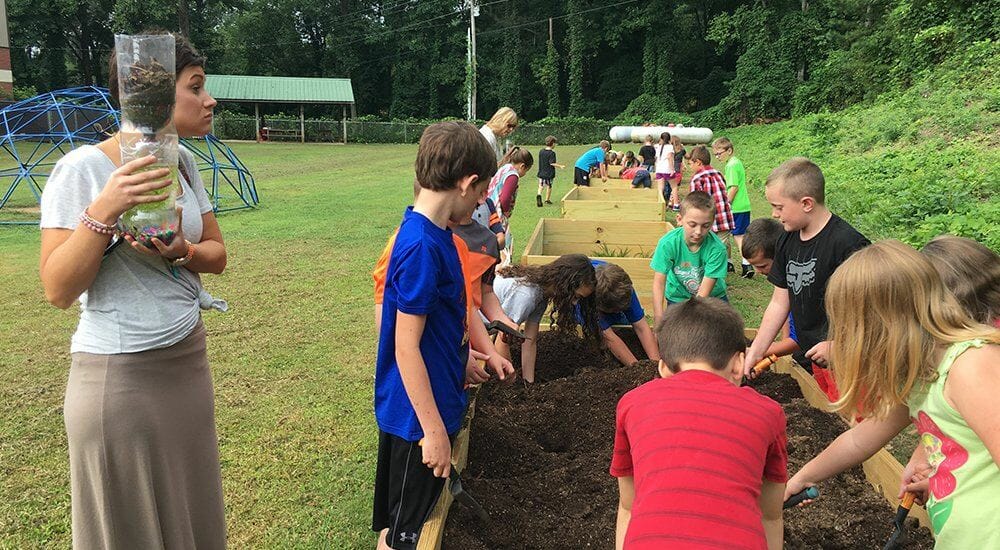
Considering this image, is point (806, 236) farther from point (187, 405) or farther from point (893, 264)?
point (187, 405)

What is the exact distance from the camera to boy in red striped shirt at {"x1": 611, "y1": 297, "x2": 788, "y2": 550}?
1.72 metres

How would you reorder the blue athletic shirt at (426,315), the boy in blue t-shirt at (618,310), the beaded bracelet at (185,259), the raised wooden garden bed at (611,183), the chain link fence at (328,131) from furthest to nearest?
the chain link fence at (328,131), the raised wooden garden bed at (611,183), the boy in blue t-shirt at (618,310), the blue athletic shirt at (426,315), the beaded bracelet at (185,259)

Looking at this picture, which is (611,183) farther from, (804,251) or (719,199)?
(804,251)

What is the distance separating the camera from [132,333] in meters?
1.96

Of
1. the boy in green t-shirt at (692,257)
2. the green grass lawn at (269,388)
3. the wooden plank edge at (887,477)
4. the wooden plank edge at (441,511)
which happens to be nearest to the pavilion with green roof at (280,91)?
the green grass lawn at (269,388)

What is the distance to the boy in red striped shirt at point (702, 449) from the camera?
1725 mm

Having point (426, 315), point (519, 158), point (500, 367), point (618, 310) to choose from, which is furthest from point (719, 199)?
point (426, 315)

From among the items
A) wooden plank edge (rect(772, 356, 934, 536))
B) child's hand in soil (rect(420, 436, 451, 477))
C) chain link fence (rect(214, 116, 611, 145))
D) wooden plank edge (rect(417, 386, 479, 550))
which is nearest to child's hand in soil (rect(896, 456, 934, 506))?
wooden plank edge (rect(772, 356, 934, 536))

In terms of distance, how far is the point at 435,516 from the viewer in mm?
2805

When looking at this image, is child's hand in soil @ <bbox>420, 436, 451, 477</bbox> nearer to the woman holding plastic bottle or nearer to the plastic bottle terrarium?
the woman holding plastic bottle

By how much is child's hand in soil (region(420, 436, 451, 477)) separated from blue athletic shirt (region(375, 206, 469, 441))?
3.4 inches

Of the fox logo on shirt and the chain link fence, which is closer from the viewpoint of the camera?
the fox logo on shirt

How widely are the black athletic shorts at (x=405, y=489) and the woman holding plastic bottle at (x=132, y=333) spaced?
641mm

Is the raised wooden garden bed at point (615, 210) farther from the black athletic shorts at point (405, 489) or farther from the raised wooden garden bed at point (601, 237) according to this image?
the black athletic shorts at point (405, 489)
